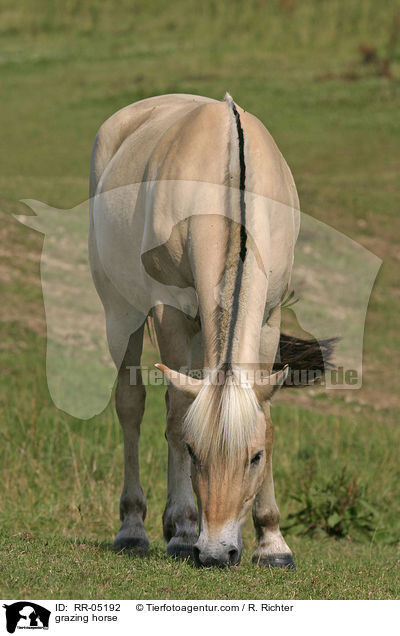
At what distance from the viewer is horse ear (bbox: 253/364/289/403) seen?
4.29 metres

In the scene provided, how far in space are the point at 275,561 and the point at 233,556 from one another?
40.8 inches

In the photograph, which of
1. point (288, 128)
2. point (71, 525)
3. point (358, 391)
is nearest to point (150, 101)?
point (71, 525)

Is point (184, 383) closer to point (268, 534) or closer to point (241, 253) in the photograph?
point (241, 253)

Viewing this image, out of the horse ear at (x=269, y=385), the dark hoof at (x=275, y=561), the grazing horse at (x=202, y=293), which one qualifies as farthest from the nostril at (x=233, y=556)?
the dark hoof at (x=275, y=561)

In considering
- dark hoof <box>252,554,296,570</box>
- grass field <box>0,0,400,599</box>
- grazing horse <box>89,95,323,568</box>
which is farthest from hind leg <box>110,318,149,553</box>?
dark hoof <box>252,554,296,570</box>

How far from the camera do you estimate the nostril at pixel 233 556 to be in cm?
412

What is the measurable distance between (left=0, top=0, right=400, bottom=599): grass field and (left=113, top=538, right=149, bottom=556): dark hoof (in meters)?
0.07

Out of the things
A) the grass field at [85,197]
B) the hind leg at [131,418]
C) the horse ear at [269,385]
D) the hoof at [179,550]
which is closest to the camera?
the horse ear at [269,385]

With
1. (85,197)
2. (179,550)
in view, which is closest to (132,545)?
(179,550)

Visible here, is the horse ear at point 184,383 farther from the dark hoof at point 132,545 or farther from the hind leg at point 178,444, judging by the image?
the dark hoof at point 132,545

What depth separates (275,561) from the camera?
512 cm

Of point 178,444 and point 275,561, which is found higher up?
point 178,444

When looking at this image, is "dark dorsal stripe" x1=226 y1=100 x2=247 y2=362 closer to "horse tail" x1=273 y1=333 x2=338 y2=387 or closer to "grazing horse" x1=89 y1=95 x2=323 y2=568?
"grazing horse" x1=89 y1=95 x2=323 y2=568
